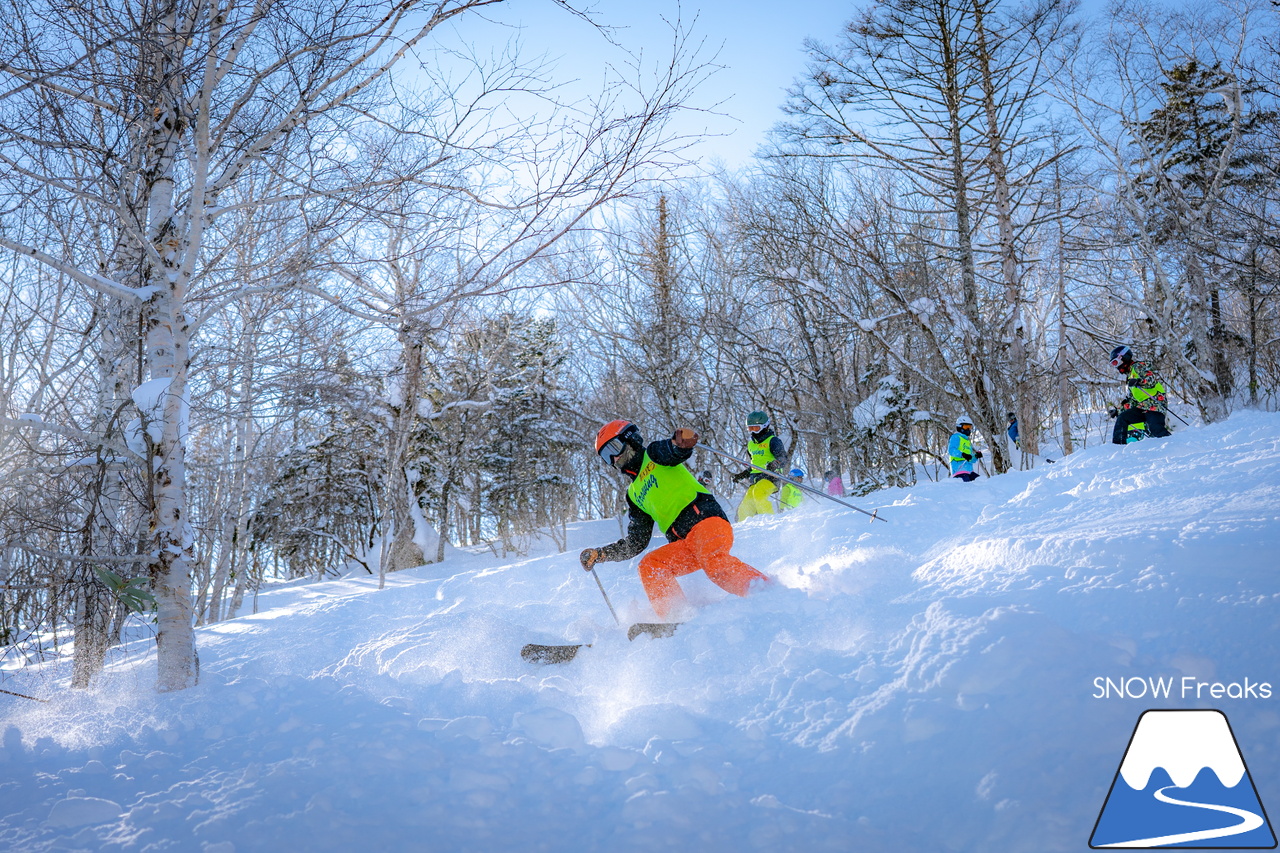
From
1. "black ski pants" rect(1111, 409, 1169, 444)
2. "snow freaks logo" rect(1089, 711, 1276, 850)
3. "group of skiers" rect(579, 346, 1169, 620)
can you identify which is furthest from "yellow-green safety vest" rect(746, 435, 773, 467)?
"snow freaks logo" rect(1089, 711, 1276, 850)

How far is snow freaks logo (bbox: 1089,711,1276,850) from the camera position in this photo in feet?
5.68

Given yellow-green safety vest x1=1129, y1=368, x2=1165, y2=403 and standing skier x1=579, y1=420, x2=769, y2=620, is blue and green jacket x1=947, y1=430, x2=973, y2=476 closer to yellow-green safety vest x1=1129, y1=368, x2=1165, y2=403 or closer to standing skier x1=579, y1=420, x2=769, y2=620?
yellow-green safety vest x1=1129, y1=368, x2=1165, y2=403

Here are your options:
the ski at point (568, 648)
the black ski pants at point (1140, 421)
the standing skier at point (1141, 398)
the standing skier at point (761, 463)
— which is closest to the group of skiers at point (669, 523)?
Answer: the ski at point (568, 648)

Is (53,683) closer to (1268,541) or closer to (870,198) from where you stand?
(1268,541)

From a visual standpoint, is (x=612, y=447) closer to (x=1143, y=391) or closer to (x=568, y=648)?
(x=568, y=648)

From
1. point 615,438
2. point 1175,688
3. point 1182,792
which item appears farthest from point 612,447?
point 1182,792

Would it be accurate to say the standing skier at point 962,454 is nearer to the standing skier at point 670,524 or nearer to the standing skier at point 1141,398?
the standing skier at point 1141,398

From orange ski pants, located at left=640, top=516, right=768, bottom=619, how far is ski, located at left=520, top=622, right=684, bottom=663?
543 millimetres

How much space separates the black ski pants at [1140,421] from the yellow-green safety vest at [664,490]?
25.2 ft

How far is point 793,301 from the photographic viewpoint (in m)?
14.2

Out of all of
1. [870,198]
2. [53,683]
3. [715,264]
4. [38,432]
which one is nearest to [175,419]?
[38,432]

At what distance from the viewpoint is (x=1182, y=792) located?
6.18ft

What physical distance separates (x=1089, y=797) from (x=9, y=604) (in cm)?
481

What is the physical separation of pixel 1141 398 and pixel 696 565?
8.06m
